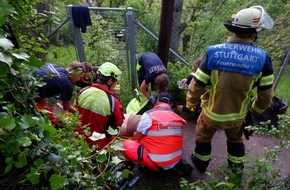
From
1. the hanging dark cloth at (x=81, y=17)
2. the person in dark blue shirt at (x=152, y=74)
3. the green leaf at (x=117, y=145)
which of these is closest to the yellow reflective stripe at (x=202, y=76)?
the person in dark blue shirt at (x=152, y=74)

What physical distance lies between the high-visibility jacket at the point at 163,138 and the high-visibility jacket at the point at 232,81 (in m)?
0.34

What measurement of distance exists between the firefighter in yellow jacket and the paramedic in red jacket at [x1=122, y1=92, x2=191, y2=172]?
33 cm

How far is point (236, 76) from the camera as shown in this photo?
107 inches

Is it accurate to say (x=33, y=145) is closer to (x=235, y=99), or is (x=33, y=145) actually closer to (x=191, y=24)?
(x=235, y=99)

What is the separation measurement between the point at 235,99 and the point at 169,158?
37.7 inches

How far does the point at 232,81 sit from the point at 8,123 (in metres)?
2.29

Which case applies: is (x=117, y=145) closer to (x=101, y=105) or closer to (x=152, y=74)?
(x=101, y=105)

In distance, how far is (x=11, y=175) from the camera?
108cm

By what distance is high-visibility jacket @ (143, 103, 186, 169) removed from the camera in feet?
10.1

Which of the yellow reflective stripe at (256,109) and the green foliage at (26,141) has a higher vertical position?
the green foliage at (26,141)

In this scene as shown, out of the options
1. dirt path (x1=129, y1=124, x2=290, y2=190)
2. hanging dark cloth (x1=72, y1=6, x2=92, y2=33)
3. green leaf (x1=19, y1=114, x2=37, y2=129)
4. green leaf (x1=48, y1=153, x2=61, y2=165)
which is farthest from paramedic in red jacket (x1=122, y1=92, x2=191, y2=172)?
hanging dark cloth (x1=72, y1=6, x2=92, y2=33)

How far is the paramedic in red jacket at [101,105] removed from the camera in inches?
123

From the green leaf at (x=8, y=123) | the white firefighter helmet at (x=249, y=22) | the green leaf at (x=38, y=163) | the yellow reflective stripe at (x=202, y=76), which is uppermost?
the green leaf at (x=8, y=123)

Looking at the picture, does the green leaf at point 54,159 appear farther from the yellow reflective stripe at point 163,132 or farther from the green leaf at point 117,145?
the yellow reflective stripe at point 163,132
